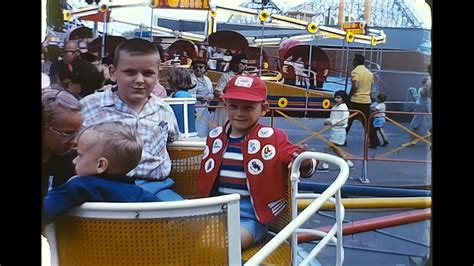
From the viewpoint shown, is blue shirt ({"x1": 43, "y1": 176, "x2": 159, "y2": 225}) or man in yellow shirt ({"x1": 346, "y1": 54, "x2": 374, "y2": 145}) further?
man in yellow shirt ({"x1": 346, "y1": 54, "x2": 374, "y2": 145})

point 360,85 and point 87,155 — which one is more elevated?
point 360,85

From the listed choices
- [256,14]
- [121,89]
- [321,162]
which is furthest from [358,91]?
[121,89]

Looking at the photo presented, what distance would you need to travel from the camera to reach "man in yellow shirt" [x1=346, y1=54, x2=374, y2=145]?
2.11 meters

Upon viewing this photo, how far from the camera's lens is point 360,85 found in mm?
2109

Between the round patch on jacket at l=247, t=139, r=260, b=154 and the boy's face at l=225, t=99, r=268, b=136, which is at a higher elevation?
the boy's face at l=225, t=99, r=268, b=136

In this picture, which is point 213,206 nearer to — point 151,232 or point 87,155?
point 151,232

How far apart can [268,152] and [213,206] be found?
1.19 feet

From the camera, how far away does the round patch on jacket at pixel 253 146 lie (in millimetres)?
2092

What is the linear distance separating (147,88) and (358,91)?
0.72 metres

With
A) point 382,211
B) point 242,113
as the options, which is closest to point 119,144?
point 242,113

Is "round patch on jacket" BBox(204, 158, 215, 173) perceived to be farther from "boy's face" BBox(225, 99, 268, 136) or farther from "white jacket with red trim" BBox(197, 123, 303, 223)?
"boy's face" BBox(225, 99, 268, 136)

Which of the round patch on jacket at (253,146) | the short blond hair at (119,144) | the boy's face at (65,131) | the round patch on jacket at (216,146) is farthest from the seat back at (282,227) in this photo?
the boy's face at (65,131)

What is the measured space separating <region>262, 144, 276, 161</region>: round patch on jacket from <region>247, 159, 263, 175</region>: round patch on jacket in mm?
27

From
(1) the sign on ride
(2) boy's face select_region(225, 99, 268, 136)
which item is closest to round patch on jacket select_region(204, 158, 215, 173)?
(2) boy's face select_region(225, 99, 268, 136)
